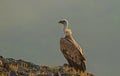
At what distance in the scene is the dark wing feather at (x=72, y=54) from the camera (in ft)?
104

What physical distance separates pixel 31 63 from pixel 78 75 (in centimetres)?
514

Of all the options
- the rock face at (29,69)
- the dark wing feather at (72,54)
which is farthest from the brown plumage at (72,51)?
the rock face at (29,69)

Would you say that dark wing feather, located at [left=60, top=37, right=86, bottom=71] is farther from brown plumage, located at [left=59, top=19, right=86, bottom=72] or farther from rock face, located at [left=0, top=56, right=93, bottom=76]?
rock face, located at [left=0, top=56, right=93, bottom=76]

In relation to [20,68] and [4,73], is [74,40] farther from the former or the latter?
[4,73]

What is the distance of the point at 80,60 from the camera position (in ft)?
105

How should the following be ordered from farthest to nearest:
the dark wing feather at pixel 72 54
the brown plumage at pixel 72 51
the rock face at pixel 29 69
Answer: the dark wing feather at pixel 72 54 < the brown plumage at pixel 72 51 < the rock face at pixel 29 69

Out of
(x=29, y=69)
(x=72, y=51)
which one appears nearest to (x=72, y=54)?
(x=72, y=51)

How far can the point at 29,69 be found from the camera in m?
29.0

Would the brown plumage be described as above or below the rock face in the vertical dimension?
above

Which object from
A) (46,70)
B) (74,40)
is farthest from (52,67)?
(74,40)

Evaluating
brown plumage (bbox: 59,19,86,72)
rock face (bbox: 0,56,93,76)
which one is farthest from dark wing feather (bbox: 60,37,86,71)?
rock face (bbox: 0,56,93,76)

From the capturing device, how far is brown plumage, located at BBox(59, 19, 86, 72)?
31.7 m

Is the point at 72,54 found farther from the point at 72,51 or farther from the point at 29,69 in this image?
the point at 29,69

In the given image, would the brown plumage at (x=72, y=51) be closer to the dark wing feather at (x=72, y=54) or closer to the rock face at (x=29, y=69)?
the dark wing feather at (x=72, y=54)
